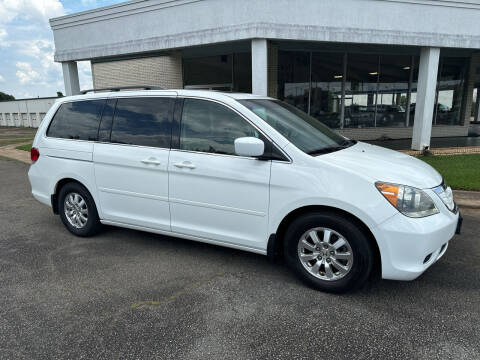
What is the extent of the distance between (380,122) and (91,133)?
13753 mm

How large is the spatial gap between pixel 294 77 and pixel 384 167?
1190 cm

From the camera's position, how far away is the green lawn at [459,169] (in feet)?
21.8

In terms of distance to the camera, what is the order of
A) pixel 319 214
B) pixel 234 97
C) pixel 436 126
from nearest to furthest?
pixel 319 214 < pixel 234 97 < pixel 436 126

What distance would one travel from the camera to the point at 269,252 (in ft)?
11.5

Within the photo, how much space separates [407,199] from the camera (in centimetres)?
300

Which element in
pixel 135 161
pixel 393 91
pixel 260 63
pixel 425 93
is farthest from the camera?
pixel 393 91

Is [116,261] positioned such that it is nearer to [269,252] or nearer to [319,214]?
[269,252]

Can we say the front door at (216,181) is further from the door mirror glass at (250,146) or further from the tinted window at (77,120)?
the tinted window at (77,120)

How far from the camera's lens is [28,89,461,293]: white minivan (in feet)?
10.0

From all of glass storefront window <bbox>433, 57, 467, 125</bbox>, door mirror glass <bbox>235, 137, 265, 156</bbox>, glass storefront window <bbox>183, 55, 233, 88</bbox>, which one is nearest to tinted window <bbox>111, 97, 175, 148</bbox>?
door mirror glass <bbox>235, 137, 265, 156</bbox>

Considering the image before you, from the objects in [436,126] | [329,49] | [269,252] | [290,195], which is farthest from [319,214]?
[436,126]

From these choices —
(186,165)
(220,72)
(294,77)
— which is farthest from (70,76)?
(186,165)

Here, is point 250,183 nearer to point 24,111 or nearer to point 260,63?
point 260,63

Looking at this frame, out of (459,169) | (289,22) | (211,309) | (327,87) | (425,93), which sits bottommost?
(211,309)
